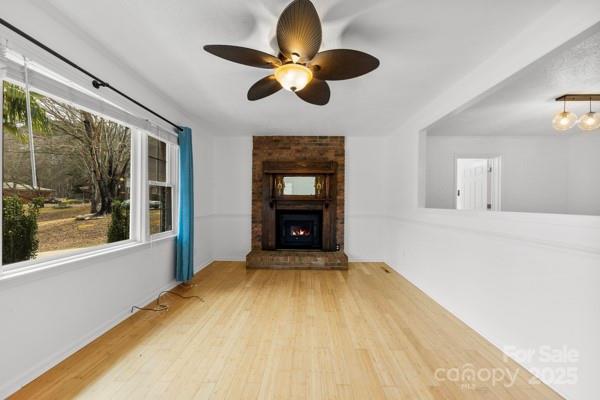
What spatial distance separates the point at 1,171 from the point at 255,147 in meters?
3.44

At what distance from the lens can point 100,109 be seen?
2.03 metres

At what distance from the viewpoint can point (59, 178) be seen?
1919 millimetres

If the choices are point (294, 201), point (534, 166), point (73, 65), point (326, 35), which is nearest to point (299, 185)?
point (294, 201)

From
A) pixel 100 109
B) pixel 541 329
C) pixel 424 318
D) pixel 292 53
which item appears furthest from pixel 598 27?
pixel 100 109

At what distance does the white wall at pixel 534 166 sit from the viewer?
4.19 m

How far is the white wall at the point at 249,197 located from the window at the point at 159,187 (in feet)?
4.48

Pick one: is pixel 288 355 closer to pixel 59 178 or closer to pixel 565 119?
pixel 59 178

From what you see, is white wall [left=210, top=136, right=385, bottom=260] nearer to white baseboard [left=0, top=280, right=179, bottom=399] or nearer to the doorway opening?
the doorway opening

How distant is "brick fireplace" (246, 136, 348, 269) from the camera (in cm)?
460

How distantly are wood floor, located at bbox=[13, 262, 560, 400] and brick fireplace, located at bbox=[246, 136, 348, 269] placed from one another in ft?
5.80

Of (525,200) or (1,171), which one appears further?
(525,200)

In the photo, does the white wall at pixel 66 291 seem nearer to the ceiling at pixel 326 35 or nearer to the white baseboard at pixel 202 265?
the ceiling at pixel 326 35

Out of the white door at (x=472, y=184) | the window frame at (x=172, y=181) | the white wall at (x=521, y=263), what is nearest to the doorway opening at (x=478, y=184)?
the white door at (x=472, y=184)

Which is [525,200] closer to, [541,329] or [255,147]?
[541,329]
